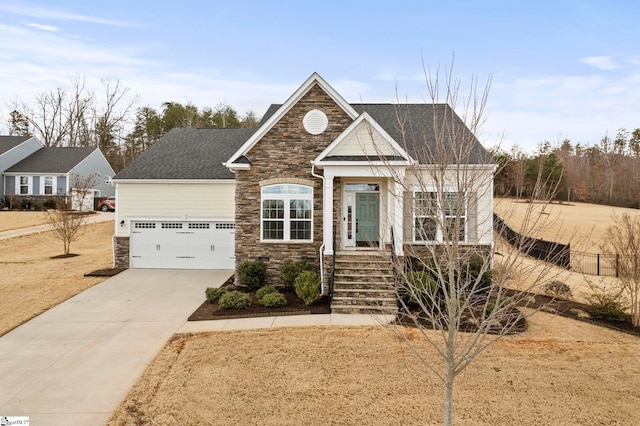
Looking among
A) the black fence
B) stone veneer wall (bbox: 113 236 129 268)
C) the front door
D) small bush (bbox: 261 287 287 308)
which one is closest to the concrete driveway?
small bush (bbox: 261 287 287 308)

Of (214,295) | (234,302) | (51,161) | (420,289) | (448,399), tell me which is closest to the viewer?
(448,399)

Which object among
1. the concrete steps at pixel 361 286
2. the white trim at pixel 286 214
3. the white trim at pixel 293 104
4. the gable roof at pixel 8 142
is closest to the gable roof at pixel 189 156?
the white trim at pixel 293 104

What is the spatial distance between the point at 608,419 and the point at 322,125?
11168mm

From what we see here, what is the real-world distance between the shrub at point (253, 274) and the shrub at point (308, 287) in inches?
65.1

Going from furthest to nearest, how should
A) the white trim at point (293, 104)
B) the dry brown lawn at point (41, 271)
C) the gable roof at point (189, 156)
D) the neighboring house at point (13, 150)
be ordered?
the neighboring house at point (13, 150)
the gable roof at point (189, 156)
the white trim at point (293, 104)
the dry brown lawn at point (41, 271)

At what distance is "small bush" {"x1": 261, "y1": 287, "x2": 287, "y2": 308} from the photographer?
441 inches

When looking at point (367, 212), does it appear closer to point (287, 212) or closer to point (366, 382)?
point (287, 212)

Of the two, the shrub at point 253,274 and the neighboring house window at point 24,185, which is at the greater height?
the neighboring house window at point 24,185

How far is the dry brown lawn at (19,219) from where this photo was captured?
91.1 feet

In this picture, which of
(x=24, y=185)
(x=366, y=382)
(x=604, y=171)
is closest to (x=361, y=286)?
(x=366, y=382)

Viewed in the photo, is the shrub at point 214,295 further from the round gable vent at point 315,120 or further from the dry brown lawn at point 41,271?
the round gable vent at point 315,120

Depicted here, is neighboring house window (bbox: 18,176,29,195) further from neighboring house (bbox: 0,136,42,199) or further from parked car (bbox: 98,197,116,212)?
parked car (bbox: 98,197,116,212)

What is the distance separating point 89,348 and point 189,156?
1157 cm

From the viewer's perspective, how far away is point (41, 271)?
634 inches
